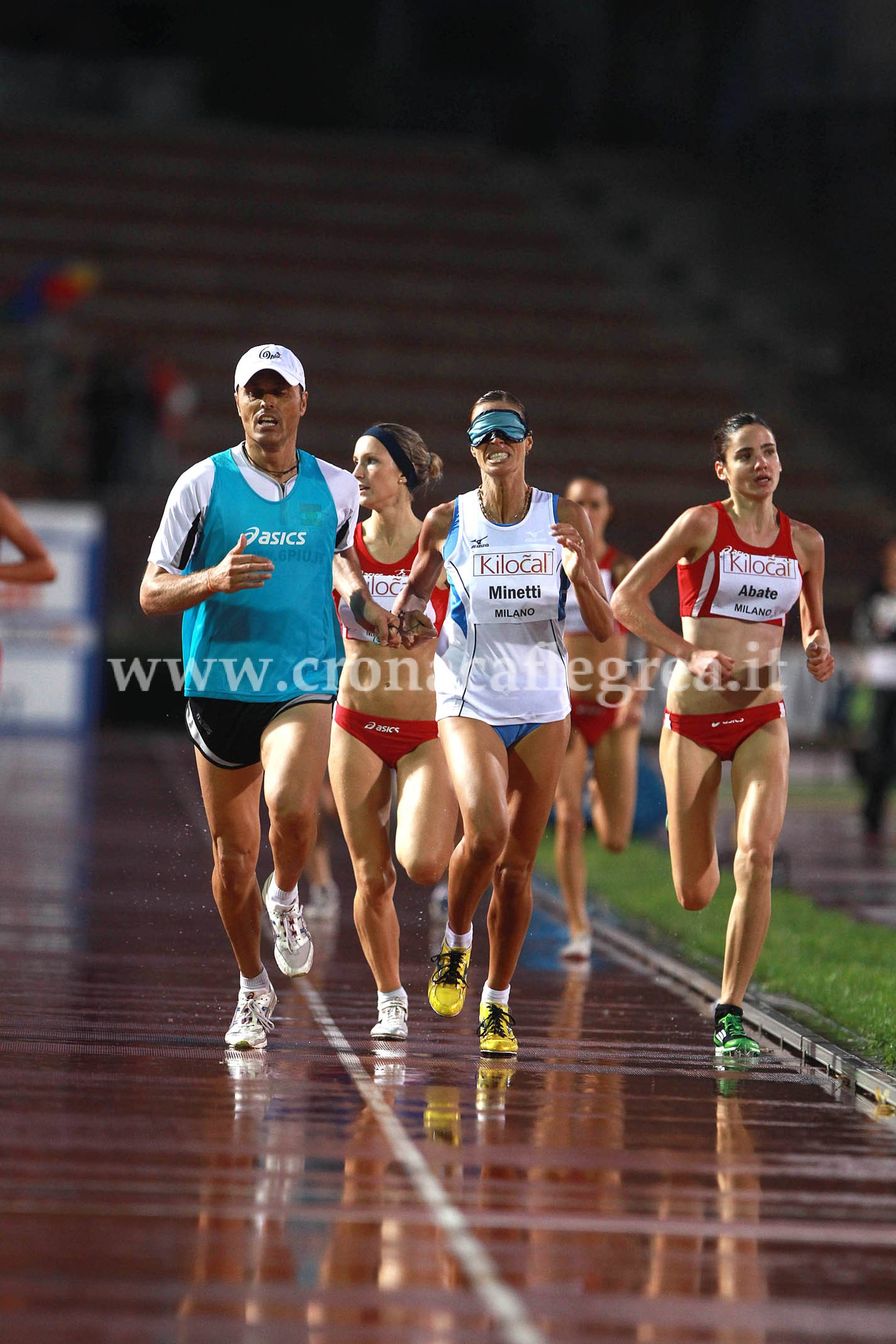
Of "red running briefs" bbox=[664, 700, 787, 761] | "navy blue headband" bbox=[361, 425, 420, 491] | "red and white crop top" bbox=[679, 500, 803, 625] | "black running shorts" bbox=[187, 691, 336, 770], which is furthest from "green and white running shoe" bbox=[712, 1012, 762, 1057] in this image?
"navy blue headband" bbox=[361, 425, 420, 491]

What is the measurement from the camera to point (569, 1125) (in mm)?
6223

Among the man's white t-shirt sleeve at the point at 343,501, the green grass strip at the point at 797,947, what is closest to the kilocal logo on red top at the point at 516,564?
the man's white t-shirt sleeve at the point at 343,501

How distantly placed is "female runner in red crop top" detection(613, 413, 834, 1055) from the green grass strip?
61 centimetres

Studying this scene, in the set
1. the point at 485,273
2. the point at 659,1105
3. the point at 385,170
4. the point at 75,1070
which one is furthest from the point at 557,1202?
the point at 385,170

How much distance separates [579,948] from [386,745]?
309cm

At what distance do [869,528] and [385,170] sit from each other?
14.2 metres

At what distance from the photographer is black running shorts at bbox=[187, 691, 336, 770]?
7.05 metres

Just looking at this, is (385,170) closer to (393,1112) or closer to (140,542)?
(140,542)

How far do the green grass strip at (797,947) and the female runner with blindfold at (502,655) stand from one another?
142 cm

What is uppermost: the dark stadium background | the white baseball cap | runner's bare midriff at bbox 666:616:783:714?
the dark stadium background

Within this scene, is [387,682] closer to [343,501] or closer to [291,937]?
[343,501]

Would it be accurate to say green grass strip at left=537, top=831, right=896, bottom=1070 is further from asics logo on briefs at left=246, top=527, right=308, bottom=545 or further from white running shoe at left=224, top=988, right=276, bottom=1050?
asics logo on briefs at left=246, top=527, right=308, bottom=545

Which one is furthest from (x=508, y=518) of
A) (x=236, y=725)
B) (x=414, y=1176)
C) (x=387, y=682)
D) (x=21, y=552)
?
(x=414, y=1176)

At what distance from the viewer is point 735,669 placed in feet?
25.5
